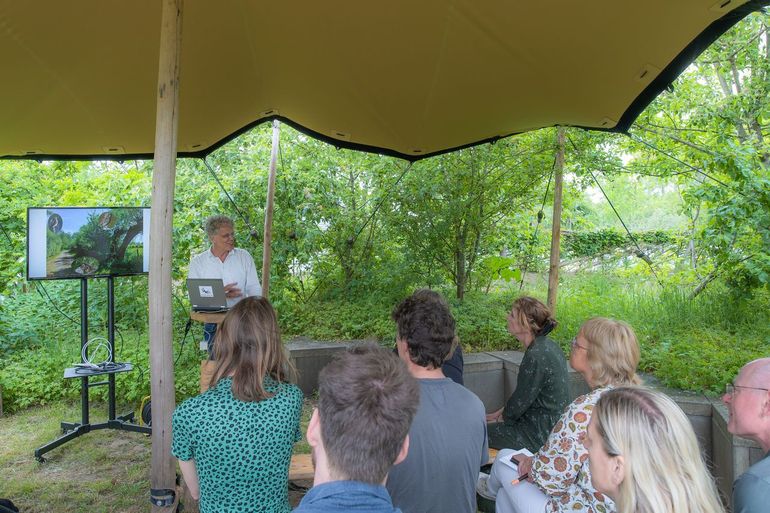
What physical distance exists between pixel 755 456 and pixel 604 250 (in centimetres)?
1188

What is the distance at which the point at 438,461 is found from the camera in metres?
1.92

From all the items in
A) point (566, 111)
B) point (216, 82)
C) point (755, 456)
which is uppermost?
point (216, 82)

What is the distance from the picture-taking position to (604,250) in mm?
14328

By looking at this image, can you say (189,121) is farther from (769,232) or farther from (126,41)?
(769,232)

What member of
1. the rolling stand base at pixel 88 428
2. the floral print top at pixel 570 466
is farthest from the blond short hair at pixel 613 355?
the rolling stand base at pixel 88 428

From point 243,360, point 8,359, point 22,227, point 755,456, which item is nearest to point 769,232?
point 755,456

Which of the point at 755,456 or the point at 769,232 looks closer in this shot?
the point at 755,456

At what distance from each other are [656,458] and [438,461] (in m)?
0.83

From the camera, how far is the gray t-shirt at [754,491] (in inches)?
55.4

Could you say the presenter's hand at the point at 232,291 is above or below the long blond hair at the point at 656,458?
above

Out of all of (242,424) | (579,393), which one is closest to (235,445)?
(242,424)

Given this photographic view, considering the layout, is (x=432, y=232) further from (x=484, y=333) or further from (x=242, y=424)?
(x=242, y=424)

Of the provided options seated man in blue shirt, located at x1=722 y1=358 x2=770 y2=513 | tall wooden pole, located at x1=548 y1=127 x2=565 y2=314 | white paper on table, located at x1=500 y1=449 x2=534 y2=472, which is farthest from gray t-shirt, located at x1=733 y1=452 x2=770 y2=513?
tall wooden pole, located at x1=548 y1=127 x2=565 y2=314

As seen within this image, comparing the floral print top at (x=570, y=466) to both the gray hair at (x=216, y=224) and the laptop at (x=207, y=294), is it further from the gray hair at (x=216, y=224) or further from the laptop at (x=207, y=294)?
the gray hair at (x=216, y=224)
